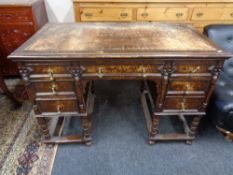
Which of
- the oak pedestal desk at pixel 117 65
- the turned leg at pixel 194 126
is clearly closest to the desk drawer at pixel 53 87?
the oak pedestal desk at pixel 117 65

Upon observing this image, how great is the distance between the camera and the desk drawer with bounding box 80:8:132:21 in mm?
1894

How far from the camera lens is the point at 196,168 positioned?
1340 mm

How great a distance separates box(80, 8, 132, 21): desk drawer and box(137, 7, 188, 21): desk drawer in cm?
13

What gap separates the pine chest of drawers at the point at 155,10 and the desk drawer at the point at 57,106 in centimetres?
107

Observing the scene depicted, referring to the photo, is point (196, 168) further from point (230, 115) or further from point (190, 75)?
point (190, 75)

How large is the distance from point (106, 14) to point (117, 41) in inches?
33.8

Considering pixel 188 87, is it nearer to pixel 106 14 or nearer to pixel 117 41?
pixel 117 41

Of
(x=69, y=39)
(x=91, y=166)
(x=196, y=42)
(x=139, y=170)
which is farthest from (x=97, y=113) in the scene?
(x=196, y=42)

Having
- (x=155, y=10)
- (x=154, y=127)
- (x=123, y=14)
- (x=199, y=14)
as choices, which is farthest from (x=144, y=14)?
(x=154, y=127)

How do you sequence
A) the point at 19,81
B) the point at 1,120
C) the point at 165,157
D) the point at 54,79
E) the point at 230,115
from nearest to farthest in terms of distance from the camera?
the point at 54,79 < the point at 230,115 < the point at 165,157 < the point at 1,120 < the point at 19,81

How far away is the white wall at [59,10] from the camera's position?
2314 mm

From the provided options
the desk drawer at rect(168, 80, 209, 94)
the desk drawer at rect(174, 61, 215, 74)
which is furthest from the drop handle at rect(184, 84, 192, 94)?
the desk drawer at rect(174, 61, 215, 74)

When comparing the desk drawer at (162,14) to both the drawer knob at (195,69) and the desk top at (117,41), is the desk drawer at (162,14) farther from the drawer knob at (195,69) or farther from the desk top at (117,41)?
the drawer knob at (195,69)

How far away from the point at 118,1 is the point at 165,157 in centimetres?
154
